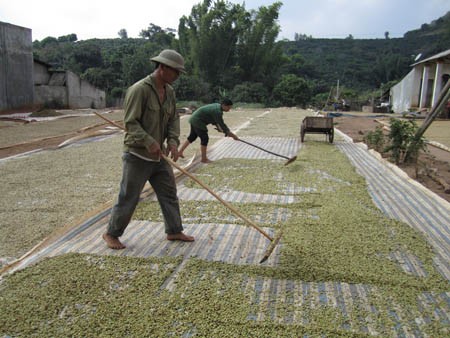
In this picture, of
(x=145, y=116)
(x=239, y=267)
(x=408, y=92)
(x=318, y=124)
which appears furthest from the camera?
(x=408, y=92)

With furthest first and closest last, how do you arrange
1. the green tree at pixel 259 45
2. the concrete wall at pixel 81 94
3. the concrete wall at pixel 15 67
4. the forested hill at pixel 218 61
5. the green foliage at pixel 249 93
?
1. the green tree at pixel 259 45
2. the green foliage at pixel 249 93
3. the forested hill at pixel 218 61
4. the concrete wall at pixel 81 94
5. the concrete wall at pixel 15 67

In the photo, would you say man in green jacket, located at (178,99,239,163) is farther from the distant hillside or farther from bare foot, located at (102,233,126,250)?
the distant hillside

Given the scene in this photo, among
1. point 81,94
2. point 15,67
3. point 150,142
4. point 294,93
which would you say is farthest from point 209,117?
point 294,93

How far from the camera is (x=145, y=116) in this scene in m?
2.32

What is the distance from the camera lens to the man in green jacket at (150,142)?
2252mm

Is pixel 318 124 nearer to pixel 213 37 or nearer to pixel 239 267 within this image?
pixel 239 267

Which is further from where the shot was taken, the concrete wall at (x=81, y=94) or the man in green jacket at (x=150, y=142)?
the concrete wall at (x=81, y=94)

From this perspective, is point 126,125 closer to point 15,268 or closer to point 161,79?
point 161,79

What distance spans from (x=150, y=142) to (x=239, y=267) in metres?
0.88

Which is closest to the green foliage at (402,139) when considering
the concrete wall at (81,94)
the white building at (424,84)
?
the white building at (424,84)

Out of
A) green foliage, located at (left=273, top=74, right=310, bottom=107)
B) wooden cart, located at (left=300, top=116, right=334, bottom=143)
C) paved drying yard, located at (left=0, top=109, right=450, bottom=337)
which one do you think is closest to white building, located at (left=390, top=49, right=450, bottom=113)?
green foliage, located at (left=273, top=74, right=310, bottom=107)

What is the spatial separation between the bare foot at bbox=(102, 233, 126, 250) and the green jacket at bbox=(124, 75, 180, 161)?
56cm

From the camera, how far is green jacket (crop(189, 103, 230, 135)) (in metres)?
5.42

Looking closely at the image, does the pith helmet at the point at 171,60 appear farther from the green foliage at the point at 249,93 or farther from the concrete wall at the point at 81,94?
the green foliage at the point at 249,93
